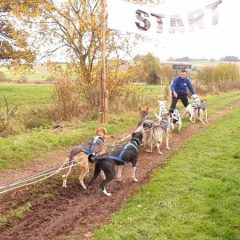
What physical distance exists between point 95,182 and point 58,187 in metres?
0.77

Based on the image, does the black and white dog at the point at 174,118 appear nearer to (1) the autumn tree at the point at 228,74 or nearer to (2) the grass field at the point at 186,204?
(2) the grass field at the point at 186,204

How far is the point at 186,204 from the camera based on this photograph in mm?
6238

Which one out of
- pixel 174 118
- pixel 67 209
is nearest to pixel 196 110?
pixel 174 118

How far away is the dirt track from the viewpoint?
5254 mm

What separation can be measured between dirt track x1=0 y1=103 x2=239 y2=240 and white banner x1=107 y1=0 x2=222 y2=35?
5.88 m

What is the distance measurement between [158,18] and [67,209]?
8.65m

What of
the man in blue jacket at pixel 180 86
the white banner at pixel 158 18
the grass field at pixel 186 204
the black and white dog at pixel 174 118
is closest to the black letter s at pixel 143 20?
the white banner at pixel 158 18

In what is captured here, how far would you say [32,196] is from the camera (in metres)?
6.66

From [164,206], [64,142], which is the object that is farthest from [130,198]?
[64,142]

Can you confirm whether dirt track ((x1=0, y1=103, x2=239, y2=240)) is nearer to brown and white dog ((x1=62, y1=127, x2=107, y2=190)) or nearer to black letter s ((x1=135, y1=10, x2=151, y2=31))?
brown and white dog ((x1=62, y1=127, x2=107, y2=190))

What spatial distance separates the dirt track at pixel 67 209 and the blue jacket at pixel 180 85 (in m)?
5.32

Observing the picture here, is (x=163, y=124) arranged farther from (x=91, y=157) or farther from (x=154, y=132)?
(x=91, y=157)

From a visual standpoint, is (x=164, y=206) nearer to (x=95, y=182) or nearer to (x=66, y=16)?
(x=95, y=182)

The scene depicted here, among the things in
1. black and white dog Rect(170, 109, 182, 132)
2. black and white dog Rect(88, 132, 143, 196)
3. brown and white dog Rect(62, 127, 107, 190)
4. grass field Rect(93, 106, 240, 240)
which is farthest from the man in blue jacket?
brown and white dog Rect(62, 127, 107, 190)
